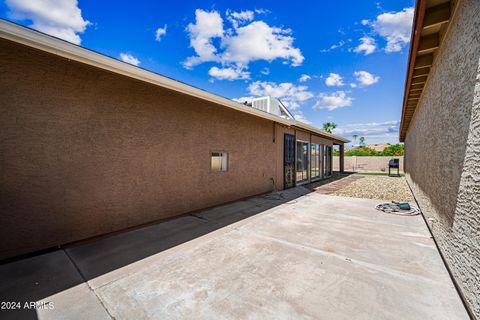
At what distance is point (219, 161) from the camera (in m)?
6.55

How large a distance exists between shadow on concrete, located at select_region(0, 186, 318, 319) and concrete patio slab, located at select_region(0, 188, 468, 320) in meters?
0.03

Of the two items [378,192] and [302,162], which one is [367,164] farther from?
[378,192]

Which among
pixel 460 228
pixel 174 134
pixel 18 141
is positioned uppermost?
pixel 174 134

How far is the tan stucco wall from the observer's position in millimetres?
2986

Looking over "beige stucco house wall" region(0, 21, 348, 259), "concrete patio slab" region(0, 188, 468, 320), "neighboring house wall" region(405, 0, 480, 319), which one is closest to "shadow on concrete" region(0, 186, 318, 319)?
"concrete patio slab" region(0, 188, 468, 320)

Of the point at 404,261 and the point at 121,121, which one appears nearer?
the point at 404,261

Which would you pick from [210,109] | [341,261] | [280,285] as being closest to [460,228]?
[341,261]

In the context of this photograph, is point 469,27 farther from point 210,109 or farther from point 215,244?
point 210,109

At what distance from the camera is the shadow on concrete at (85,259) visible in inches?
87.0

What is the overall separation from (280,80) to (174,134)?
11104 millimetres

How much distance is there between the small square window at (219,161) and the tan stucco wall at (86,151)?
18.3 inches

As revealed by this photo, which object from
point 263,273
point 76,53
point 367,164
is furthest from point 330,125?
point 76,53

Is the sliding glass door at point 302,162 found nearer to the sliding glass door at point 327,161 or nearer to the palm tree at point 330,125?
the sliding glass door at point 327,161

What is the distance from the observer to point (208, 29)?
25.7ft
